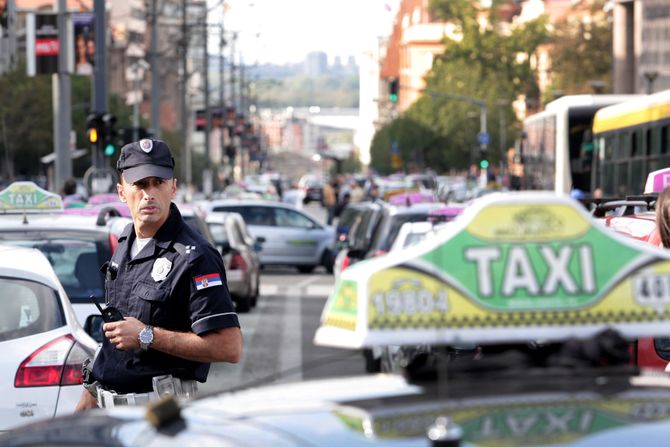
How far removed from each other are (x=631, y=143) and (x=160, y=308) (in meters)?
21.3

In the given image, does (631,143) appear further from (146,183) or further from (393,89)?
(393,89)

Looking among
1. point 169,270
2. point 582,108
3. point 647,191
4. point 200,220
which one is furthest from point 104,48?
point 169,270

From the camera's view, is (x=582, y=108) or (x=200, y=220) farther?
(x=582, y=108)

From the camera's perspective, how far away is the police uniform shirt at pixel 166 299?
604 centimetres

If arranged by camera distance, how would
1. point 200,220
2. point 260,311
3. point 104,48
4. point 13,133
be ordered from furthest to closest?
point 13,133 → point 104,48 → point 260,311 → point 200,220

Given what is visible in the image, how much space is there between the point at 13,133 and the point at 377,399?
83.7m

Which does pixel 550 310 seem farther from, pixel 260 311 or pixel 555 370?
pixel 260 311

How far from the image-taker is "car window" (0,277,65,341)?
848cm

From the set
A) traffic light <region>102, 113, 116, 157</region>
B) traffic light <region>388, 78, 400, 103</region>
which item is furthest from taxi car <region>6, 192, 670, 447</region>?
traffic light <region>388, 78, 400, 103</region>

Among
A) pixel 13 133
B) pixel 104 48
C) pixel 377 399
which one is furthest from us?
pixel 13 133

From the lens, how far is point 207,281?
6062mm

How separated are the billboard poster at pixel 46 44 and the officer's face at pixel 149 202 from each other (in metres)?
26.7

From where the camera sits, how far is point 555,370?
3.31m

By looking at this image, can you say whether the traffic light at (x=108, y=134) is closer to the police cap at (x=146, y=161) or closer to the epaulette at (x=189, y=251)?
the police cap at (x=146, y=161)
